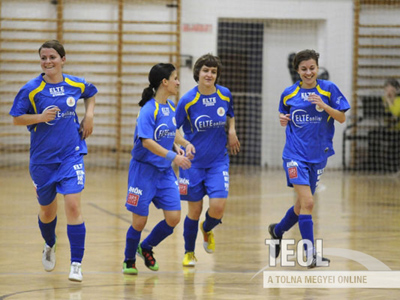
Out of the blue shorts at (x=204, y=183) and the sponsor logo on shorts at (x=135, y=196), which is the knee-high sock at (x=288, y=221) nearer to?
the blue shorts at (x=204, y=183)

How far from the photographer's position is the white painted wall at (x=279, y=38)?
14.9 metres

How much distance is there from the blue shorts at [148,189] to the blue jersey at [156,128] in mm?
58

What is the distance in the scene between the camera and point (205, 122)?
5.80 metres

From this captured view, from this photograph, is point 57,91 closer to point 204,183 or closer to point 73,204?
point 73,204

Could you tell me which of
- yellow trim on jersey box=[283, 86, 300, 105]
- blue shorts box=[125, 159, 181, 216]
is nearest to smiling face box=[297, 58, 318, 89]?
yellow trim on jersey box=[283, 86, 300, 105]

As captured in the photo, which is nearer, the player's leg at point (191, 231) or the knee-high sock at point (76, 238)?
the knee-high sock at point (76, 238)

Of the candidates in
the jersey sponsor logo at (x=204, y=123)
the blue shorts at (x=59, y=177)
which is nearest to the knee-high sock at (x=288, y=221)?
the jersey sponsor logo at (x=204, y=123)

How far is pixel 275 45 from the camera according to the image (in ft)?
50.5

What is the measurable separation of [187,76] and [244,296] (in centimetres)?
1038

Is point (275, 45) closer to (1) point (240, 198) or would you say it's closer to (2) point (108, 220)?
(1) point (240, 198)

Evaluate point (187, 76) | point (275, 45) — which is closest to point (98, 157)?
point (187, 76)

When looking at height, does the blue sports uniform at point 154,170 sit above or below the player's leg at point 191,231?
above

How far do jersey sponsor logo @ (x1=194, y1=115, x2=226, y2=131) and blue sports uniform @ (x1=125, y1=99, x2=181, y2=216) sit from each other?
20.1 inches

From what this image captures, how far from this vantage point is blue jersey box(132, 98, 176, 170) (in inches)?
202
